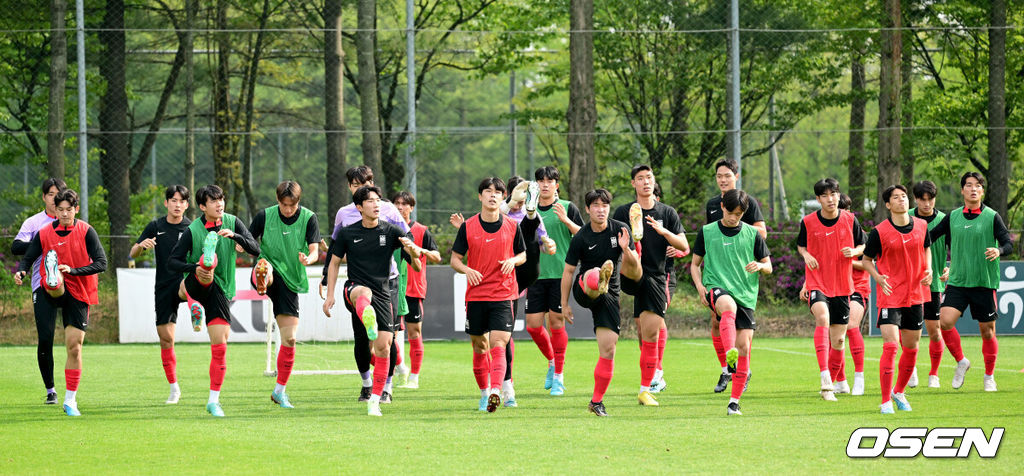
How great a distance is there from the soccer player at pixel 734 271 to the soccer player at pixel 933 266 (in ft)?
6.19

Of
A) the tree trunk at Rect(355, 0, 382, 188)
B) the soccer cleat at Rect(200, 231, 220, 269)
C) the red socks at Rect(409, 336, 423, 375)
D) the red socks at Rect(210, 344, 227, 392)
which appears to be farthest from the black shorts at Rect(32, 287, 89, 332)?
the tree trunk at Rect(355, 0, 382, 188)

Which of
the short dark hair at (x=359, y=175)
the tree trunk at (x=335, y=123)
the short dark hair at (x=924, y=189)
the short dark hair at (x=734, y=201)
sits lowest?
the short dark hair at (x=734, y=201)

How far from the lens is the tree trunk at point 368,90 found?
21359 mm

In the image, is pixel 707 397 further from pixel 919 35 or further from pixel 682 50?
pixel 919 35

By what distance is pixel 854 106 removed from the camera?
92.9 ft

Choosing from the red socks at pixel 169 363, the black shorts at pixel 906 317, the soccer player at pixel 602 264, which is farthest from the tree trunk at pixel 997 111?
the red socks at pixel 169 363

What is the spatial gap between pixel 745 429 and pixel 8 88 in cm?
2256

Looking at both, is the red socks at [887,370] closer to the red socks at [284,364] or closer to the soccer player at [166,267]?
the red socks at [284,364]

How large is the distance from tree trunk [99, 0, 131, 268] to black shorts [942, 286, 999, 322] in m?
16.1

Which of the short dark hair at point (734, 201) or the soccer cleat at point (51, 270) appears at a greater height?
the short dark hair at point (734, 201)

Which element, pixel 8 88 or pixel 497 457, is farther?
pixel 8 88

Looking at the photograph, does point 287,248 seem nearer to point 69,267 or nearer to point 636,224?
point 69,267

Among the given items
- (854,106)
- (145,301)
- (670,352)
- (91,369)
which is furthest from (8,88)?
(854,106)

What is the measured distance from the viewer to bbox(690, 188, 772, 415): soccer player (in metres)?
9.98
